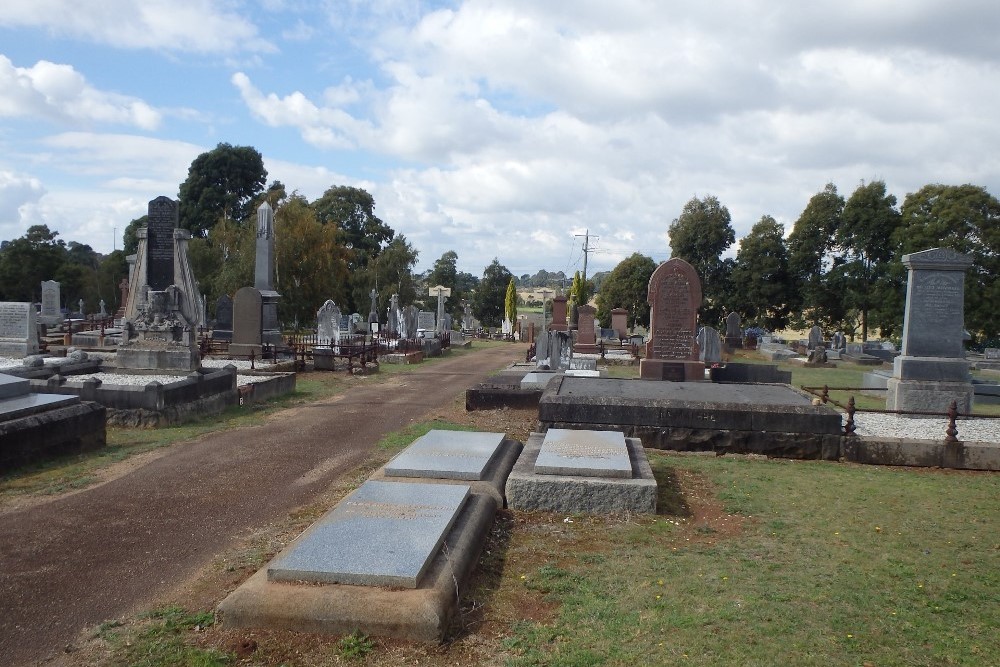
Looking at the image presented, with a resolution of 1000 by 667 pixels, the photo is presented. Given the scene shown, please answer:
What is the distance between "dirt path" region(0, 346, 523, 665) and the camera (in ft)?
13.5

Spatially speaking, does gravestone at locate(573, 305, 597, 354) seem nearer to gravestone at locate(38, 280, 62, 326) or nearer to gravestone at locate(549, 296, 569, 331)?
gravestone at locate(549, 296, 569, 331)

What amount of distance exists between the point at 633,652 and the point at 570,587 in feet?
2.94

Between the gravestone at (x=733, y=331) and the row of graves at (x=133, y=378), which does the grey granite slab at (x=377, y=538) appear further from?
the gravestone at (x=733, y=331)

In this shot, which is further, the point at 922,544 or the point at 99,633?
the point at 922,544

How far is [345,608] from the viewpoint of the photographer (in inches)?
143

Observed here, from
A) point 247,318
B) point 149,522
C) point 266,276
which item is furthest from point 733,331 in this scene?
point 149,522

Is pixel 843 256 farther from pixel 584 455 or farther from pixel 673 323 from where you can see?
pixel 584 455

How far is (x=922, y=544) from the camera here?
213 inches

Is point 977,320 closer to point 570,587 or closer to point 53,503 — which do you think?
point 570,587

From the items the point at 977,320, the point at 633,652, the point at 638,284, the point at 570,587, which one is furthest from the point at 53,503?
the point at 638,284

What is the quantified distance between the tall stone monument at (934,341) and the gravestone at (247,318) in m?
15.9

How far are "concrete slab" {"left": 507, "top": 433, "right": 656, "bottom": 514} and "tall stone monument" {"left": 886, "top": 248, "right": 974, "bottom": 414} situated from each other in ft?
27.1

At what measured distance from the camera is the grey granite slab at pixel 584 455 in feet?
19.9

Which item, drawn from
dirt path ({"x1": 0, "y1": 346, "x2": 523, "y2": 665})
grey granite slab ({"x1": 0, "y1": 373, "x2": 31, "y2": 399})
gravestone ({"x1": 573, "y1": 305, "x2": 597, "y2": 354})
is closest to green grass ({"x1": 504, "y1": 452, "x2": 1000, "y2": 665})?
dirt path ({"x1": 0, "y1": 346, "x2": 523, "y2": 665})
